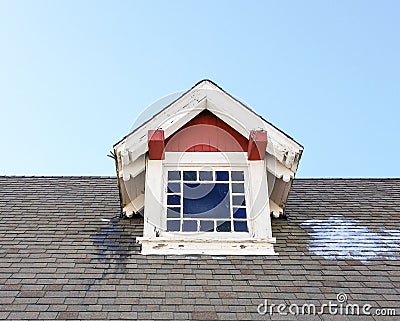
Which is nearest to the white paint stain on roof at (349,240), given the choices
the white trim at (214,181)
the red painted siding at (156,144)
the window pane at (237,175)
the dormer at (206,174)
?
the dormer at (206,174)

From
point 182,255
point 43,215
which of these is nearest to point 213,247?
point 182,255

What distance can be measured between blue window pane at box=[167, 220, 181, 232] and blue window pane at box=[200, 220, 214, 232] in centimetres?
27

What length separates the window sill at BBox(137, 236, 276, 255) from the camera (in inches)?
195

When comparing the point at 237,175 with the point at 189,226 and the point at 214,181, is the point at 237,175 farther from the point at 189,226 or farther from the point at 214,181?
the point at 189,226

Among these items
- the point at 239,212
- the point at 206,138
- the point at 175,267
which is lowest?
the point at 175,267

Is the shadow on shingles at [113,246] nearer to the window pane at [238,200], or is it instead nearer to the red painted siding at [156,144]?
the red painted siding at [156,144]

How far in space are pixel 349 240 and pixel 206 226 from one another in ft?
5.63

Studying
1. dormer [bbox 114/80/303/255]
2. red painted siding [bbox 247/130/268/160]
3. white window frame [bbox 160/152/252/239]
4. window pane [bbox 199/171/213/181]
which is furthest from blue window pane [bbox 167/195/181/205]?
red painted siding [bbox 247/130/268/160]

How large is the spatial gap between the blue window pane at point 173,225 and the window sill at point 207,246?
18 centimetres

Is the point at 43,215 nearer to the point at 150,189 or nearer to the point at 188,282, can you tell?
the point at 150,189

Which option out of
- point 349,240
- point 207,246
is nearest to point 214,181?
point 207,246

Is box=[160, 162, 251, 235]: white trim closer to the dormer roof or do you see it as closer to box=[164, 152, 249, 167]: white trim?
box=[164, 152, 249, 167]: white trim

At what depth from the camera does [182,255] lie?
4875 mm

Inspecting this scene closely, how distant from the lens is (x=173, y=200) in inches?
213
